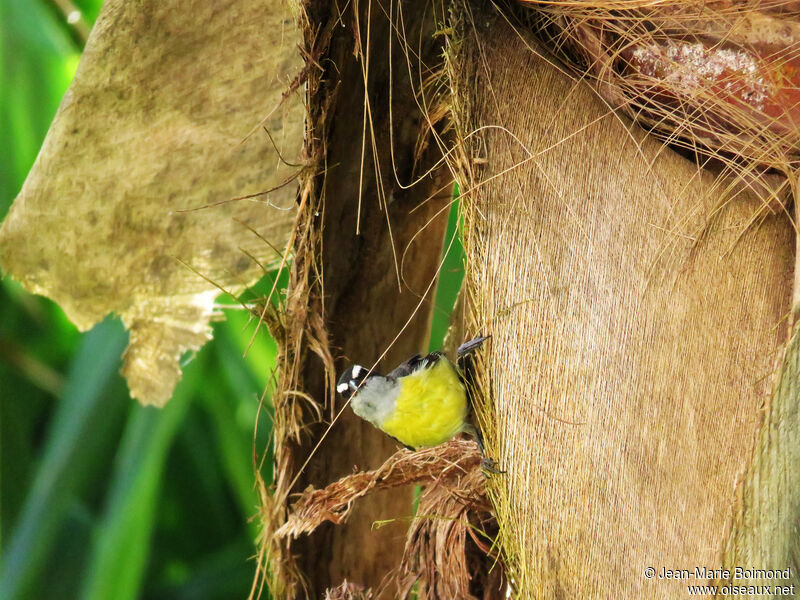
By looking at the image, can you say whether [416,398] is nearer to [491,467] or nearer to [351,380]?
[351,380]

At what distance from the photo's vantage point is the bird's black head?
117 centimetres

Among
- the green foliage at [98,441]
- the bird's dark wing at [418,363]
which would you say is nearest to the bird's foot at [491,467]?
the bird's dark wing at [418,363]

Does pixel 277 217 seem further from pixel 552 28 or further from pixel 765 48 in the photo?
pixel 765 48

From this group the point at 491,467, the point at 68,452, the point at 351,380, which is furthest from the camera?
the point at 68,452

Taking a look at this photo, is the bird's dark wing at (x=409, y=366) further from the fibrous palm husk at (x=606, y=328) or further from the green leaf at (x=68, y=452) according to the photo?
the green leaf at (x=68, y=452)

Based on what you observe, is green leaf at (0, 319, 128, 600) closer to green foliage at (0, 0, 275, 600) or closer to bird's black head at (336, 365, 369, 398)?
green foliage at (0, 0, 275, 600)

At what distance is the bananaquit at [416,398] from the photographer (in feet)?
3.91

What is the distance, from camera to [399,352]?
1350 millimetres

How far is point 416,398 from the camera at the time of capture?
4.00 feet

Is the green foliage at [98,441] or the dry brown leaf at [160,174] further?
the green foliage at [98,441]

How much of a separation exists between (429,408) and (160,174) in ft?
1.96

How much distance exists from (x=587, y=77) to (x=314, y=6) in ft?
1.21

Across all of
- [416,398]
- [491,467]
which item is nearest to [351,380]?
[416,398]

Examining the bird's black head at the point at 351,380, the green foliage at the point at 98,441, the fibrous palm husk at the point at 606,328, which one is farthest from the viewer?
the green foliage at the point at 98,441
